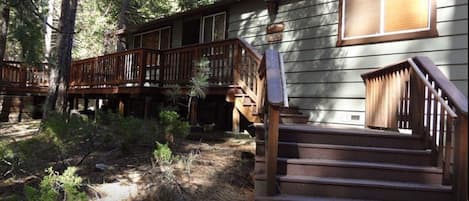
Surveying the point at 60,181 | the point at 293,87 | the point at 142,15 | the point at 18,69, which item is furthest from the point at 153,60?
the point at 142,15

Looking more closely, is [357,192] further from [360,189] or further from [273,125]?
[273,125]

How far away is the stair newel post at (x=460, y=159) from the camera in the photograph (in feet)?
11.5

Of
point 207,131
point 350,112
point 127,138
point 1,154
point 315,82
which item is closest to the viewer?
point 1,154

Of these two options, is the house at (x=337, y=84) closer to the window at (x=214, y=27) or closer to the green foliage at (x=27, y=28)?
the window at (x=214, y=27)

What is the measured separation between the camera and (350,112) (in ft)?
23.4

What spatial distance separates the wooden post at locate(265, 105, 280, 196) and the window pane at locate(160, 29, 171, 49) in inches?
387

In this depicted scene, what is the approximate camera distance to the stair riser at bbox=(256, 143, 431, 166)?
4637 mm

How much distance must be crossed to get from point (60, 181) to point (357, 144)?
3218 millimetres

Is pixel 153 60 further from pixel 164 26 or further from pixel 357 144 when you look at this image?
pixel 357 144

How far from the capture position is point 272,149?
400 centimetres

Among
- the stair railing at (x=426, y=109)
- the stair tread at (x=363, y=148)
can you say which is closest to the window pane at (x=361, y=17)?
the stair railing at (x=426, y=109)

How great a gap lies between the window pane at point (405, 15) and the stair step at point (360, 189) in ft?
10.2

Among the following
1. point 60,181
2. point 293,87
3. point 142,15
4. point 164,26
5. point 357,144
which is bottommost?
point 60,181

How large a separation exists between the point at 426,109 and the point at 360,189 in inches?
73.3
